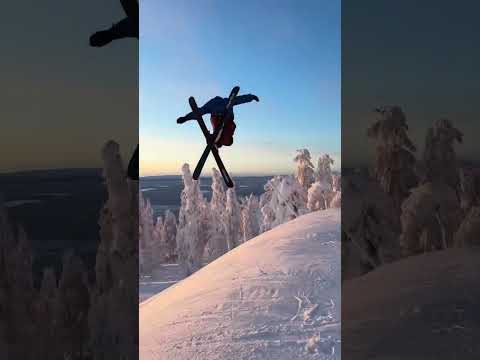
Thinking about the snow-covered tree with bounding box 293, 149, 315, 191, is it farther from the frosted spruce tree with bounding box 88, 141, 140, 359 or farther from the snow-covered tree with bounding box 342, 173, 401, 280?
the frosted spruce tree with bounding box 88, 141, 140, 359

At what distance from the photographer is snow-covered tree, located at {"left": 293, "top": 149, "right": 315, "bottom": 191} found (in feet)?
12.5

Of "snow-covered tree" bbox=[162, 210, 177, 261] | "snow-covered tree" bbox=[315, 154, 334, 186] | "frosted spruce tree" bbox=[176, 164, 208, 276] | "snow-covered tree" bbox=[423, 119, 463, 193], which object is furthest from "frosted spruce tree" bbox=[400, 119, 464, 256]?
"snow-covered tree" bbox=[162, 210, 177, 261]

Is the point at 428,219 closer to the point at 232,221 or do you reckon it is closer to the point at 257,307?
the point at 257,307

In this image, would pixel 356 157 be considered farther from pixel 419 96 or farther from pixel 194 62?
pixel 194 62

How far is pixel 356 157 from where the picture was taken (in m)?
2.25

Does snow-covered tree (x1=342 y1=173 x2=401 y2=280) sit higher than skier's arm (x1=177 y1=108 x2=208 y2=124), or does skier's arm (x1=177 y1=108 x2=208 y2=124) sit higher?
skier's arm (x1=177 y1=108 x2=208 y2=124)

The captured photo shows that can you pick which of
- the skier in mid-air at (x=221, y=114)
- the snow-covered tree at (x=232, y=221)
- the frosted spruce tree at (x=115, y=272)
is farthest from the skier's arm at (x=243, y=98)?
the frosted spruce tree at (x=115, y=272)

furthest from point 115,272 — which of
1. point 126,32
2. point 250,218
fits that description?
point 250,218

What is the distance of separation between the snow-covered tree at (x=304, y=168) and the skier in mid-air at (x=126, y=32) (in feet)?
6.98

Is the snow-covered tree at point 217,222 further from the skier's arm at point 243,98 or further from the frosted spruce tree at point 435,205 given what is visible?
the frosted spruce tree at point 435,205

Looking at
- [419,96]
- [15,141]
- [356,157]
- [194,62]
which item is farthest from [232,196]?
[15,141]

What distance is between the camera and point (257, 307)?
11.3 ft

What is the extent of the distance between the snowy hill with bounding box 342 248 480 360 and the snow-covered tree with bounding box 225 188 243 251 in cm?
163

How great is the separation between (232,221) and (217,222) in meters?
0.13
